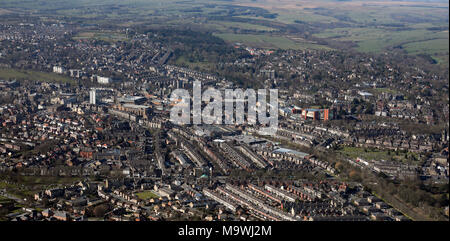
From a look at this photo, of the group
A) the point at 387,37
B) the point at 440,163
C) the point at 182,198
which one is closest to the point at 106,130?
the point at 182,198

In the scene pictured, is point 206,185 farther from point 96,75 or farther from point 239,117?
point 96,75

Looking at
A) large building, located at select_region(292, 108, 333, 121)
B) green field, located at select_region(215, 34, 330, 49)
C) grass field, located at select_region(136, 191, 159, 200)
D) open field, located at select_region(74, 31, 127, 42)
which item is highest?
open field, located at select_region(74, 31, 127, 42)

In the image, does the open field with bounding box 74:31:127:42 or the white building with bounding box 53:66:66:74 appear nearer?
the white building with bounding box 53:66:66:74

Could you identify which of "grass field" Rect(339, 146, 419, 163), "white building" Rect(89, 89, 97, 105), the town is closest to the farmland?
the town

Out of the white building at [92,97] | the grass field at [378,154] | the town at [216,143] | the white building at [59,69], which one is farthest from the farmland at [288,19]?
the white building at [92,97]

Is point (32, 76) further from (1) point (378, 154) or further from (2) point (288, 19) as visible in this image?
(2) point (288, 19)

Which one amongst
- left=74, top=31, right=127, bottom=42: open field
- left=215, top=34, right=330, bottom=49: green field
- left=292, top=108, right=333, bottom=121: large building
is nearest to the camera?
left=292, top=108, right=333, bottom=121: large building

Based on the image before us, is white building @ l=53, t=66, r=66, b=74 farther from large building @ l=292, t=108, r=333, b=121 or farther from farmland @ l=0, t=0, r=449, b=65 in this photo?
large building @ l=292, t=108, r=333, b=121

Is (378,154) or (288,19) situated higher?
(288,19)

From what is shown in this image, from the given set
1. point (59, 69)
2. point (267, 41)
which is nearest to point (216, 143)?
point (59, 69)
